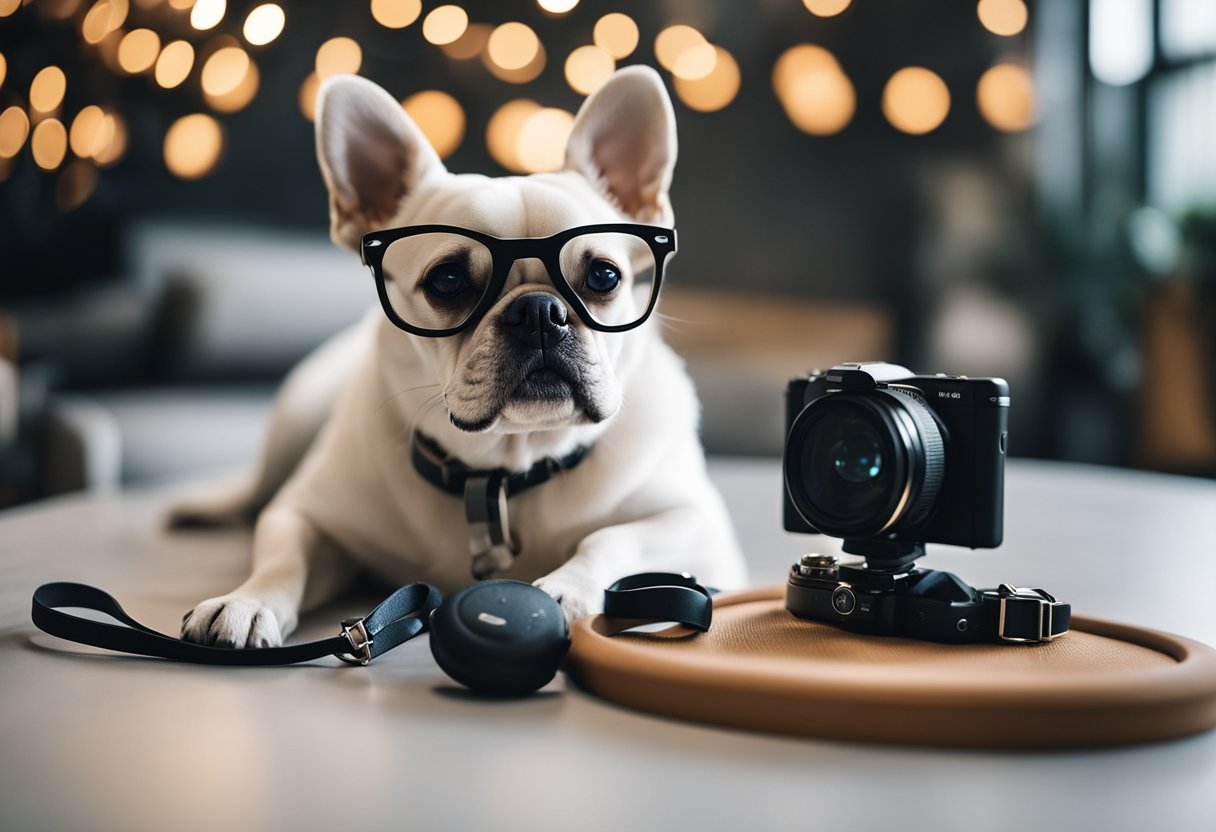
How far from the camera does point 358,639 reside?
80cm

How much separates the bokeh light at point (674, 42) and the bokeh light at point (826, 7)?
19.0 inches

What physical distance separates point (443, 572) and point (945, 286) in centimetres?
344

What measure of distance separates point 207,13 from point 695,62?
1.72 m

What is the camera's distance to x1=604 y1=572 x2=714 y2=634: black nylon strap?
79 cm

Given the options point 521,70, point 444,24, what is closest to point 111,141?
point 444,24

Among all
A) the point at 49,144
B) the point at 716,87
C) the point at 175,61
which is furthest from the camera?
the point at 716,87

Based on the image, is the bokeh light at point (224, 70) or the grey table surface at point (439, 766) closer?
the grey table surface at point (439, 766)

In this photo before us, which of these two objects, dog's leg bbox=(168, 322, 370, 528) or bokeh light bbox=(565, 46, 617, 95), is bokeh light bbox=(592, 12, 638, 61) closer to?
bokeh light bbox=(565, 46, 617, 95)

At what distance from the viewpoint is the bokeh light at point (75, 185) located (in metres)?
2.96

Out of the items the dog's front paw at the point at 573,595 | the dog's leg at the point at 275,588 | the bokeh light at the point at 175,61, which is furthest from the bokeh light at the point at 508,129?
the dog's front paw at the point at 573,595

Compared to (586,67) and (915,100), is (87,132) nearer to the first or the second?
(586,67)

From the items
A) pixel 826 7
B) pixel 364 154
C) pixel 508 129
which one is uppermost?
pixel 826 7

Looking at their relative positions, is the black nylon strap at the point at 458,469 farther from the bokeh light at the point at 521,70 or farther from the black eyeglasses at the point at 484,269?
the bokeh light at the point at 521,70

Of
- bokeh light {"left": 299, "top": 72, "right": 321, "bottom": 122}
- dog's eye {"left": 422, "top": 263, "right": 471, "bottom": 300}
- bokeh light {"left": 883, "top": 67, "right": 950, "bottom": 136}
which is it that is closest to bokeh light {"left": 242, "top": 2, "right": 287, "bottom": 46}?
bokeh light {"left": 299, "top": 72, "right": 321, "bottom": 122}
